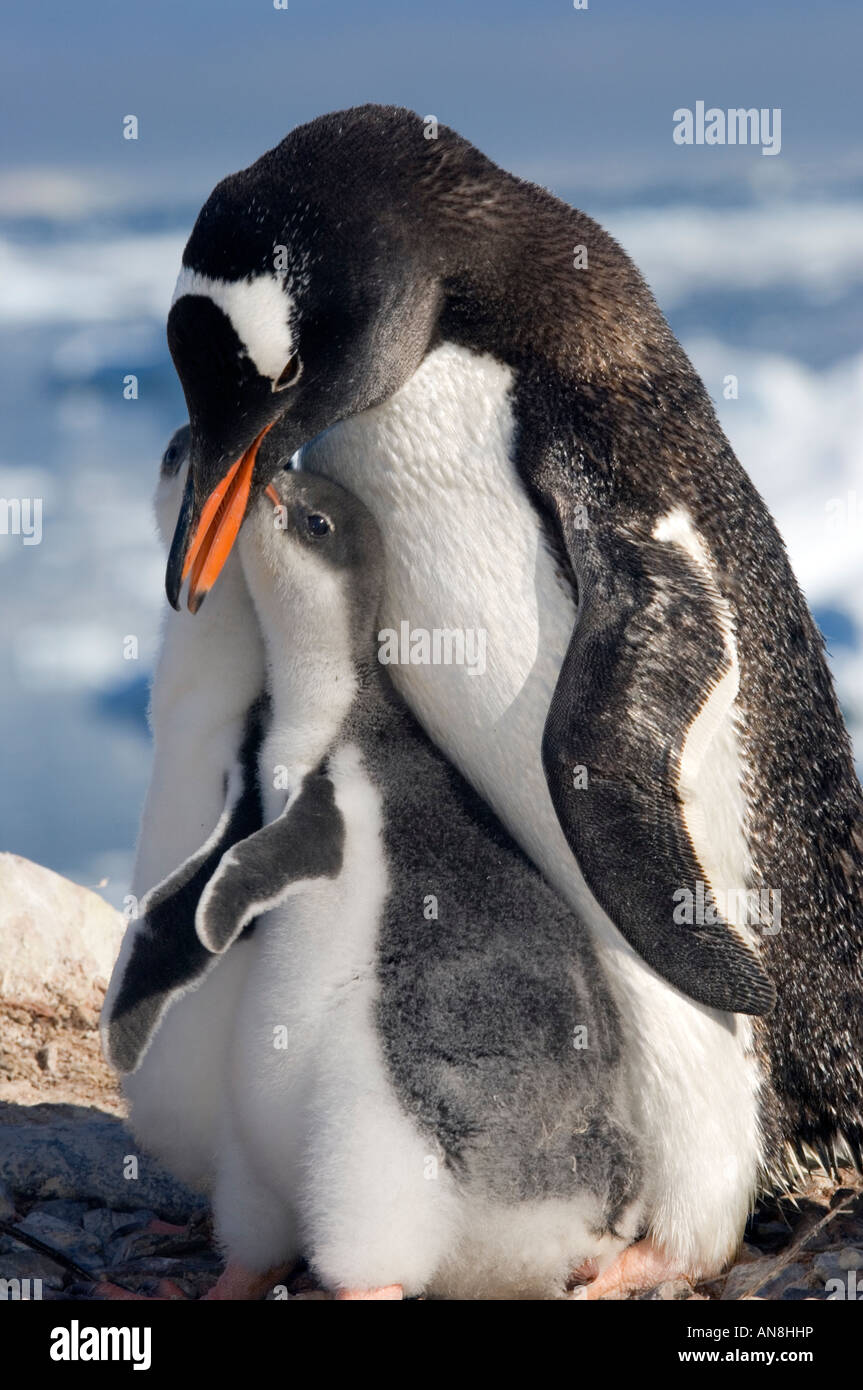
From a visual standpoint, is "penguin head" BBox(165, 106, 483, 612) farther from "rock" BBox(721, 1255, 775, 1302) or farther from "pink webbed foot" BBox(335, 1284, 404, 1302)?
"rock" BBox(721, 1255, 775, 1302)

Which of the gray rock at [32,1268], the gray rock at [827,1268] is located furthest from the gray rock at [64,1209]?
the gray rock at [827,1268]

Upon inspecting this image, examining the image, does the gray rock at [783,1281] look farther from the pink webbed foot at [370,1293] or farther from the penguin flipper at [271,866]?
the penguin flipper at [271,866]

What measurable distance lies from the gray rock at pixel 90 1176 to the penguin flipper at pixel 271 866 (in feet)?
2.61

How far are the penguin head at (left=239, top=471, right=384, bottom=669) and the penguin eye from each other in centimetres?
18

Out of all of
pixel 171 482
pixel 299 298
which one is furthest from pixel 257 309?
pixel 171 482

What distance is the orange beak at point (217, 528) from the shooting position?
2688 mm

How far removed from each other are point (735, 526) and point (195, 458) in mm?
885

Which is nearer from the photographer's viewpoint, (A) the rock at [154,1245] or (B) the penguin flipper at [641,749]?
(B) the penguin flipper at [641,749]

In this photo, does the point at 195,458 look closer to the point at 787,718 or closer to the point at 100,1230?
the point at 787,718

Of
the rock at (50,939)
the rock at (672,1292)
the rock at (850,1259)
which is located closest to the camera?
the rock at (672,1292)

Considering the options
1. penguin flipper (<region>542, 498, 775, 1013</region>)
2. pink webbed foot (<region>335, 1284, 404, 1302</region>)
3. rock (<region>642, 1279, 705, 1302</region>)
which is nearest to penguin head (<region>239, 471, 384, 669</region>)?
penguin flipper (<region>542, 498, 775, 1013</region>)

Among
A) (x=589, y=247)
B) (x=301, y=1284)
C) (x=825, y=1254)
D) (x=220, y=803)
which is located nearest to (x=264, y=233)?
(x=589, y=247)

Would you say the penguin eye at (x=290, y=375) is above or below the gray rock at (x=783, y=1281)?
above

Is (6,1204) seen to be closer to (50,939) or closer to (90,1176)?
(90,1176)
